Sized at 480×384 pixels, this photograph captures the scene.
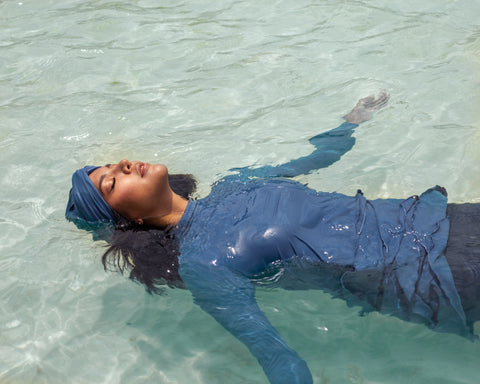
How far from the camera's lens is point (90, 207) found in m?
3.23

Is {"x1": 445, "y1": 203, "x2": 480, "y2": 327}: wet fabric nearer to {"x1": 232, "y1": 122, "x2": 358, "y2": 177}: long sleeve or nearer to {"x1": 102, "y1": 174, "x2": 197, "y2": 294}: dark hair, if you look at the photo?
{"x1": 232, "y1": 122, "x2": 358, "y2": 177}: long sleeve

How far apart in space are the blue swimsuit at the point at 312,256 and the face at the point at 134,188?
23cm

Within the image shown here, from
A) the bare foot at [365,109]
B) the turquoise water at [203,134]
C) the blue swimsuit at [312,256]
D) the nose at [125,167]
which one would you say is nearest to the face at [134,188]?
the nose at [125,167]

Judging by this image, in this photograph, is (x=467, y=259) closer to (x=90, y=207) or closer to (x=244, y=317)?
(x=244, y=317)

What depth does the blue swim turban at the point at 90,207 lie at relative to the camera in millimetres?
3191

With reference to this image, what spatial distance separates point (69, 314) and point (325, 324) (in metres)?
1.60

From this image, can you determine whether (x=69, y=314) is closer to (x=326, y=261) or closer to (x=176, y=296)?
(x=176, y=296)

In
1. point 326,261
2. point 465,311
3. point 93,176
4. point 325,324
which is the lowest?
point 325,324

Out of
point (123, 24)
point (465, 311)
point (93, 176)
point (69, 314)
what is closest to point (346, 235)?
point (465, 311)

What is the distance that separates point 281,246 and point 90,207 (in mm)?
1156

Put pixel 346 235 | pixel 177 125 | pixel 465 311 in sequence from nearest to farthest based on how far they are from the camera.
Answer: pixel 465 311
pixel 346 235
pixel 177 125

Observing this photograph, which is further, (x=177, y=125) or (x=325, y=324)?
(x=177, y=125)

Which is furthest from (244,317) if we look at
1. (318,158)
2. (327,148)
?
(327,148)

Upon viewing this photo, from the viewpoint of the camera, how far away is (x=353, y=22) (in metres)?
6.56
